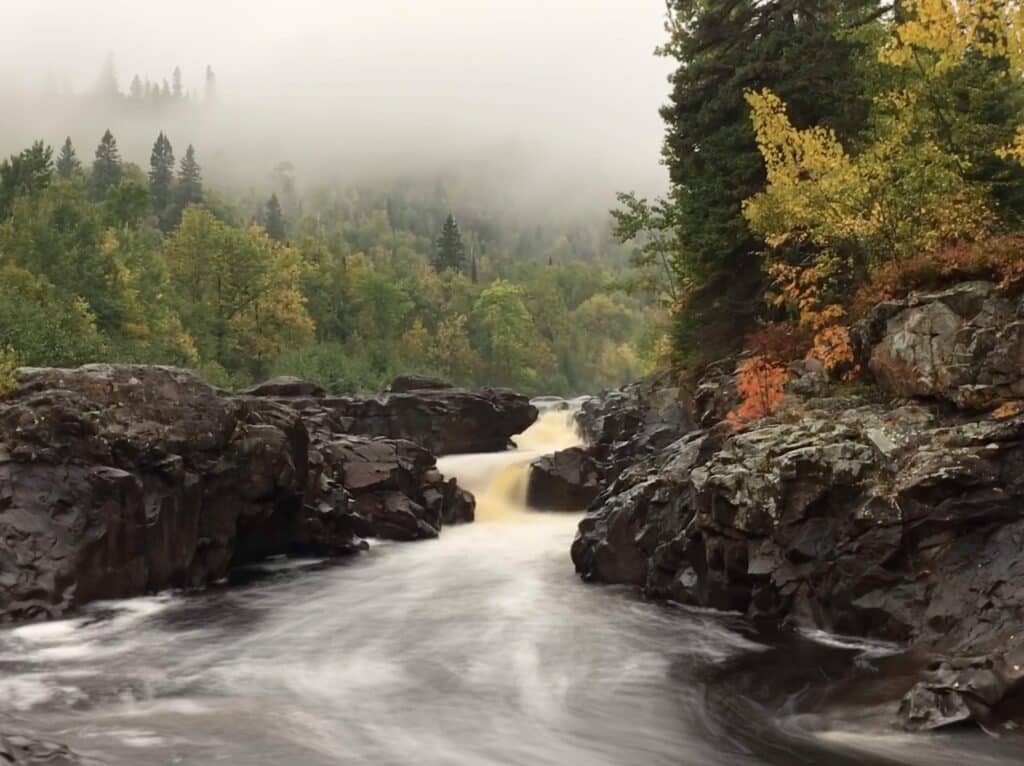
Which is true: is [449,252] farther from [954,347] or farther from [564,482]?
[954,347]

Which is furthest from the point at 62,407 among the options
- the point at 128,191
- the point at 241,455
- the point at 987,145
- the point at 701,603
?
the point at 128,191

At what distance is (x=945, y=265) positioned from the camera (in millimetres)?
14180

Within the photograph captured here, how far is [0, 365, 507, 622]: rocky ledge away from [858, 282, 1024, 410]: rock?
12916 mm

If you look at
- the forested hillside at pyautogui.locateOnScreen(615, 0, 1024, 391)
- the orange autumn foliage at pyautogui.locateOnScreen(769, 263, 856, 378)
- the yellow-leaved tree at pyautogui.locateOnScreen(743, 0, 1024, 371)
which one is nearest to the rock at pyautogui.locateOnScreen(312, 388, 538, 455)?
the forested hillside at pyautogui.locateOnScreen(615, 0, 1024, 391)

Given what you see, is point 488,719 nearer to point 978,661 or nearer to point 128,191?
point 978,661

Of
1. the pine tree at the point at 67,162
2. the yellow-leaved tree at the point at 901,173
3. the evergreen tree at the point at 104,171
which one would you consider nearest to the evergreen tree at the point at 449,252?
the evergreen tree at the point at 104,171

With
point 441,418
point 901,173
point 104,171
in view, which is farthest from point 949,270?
point 104,171

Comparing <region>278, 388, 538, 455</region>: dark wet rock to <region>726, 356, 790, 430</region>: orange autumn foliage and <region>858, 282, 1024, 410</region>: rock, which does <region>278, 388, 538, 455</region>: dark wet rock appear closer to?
<region>726, 356, 790, 430</region>: orange autumn foliage

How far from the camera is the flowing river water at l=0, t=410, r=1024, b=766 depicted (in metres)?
8.45

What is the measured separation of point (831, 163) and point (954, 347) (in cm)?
590

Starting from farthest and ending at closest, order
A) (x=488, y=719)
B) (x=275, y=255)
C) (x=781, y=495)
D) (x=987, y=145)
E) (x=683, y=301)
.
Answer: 1. (x=275, y=255)
2. (x=683, y=301)
3. (x=987, y=145)
4. (x=781, y=495)
5. (x=488, y=719)

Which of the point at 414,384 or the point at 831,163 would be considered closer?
the point at 831,163

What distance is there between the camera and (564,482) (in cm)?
2816

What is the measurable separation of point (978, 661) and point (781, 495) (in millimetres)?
4445
